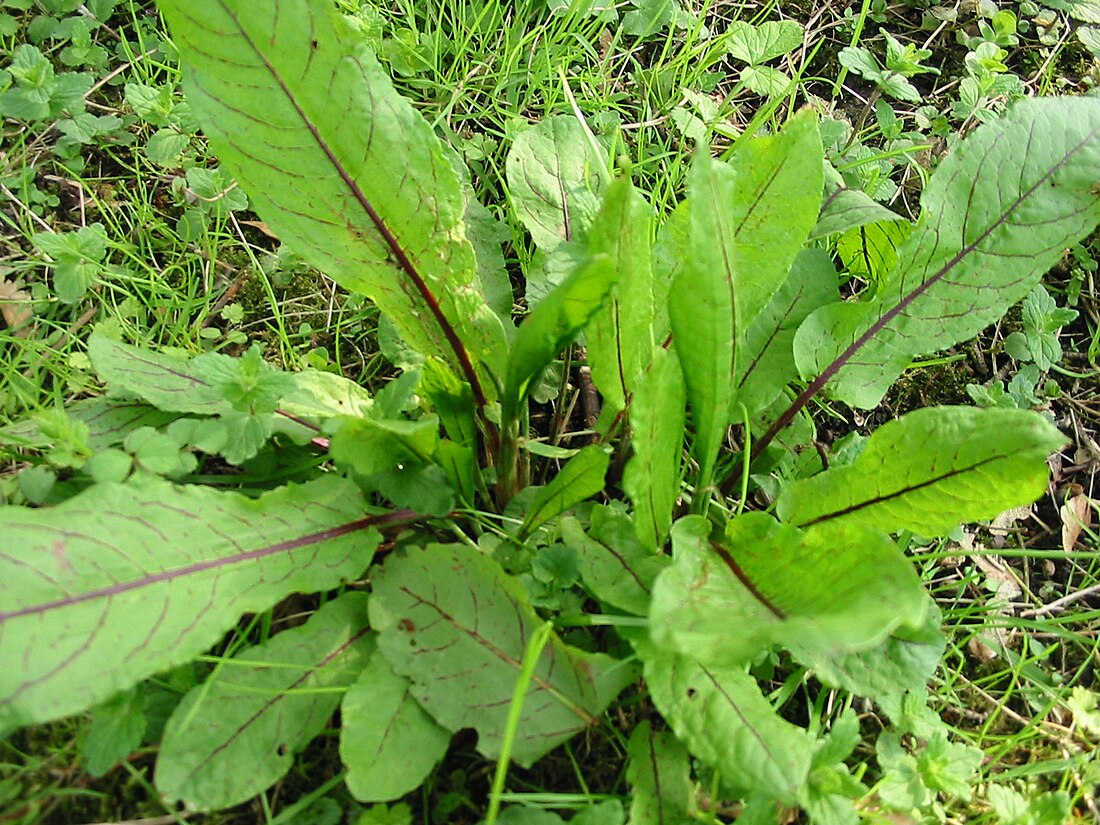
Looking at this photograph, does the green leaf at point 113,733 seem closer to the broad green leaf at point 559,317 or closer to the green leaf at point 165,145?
the broad green leaf at point 559,317

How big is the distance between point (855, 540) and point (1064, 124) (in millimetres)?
932

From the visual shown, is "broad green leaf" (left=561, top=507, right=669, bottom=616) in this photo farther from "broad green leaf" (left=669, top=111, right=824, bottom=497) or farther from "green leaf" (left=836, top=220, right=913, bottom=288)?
"green leaf" (left=836, top=220, right=913, bottom=288)

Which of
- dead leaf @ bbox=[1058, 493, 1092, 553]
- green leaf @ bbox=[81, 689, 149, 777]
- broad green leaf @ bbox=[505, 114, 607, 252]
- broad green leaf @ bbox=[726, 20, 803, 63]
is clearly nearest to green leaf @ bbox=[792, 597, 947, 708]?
dead leaf @ bbox=[1058, 493, 1092, 553]

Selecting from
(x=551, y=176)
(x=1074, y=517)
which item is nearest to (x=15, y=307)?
(x=551, y=176)

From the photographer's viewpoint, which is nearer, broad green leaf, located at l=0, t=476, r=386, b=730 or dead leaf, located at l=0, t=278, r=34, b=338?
broad green leaf, located at l=0, t=476, r=386, b=730

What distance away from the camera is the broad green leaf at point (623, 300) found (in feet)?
3.99

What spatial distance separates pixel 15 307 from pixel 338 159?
0.85 m

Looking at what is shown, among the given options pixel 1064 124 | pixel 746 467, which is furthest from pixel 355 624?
pixel 1064 124

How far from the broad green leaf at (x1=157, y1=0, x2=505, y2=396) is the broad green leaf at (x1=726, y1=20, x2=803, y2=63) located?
103 centimetres

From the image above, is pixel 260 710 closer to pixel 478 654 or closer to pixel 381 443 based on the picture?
pixel 478 654

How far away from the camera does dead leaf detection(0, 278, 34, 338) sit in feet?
5.71

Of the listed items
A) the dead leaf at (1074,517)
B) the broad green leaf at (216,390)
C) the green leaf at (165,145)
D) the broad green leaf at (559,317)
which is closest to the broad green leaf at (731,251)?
the broad green leaf at (559,317)

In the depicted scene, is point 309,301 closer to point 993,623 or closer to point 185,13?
point 185,13

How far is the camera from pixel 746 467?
1.51m
